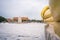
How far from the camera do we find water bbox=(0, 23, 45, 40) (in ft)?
3.80

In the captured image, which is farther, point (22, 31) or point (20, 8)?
point (20, 8)

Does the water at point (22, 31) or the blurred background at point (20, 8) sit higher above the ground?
the blurred background at point (20, 8)

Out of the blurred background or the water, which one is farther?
the blurred background

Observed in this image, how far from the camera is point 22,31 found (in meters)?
1.30

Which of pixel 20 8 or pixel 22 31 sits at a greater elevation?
pixel 20 8

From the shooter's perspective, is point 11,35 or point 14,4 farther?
point 14,4

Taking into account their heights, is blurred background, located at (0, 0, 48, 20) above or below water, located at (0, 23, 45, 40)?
above

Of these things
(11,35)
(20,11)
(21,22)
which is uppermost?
(20,11)

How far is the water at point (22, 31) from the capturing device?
3.80ft

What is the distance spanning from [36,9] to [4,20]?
381mm

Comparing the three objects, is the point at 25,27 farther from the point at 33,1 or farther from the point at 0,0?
the point at 0,0

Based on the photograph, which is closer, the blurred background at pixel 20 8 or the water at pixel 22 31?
the water at pixel 22 31

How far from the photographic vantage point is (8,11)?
1432mm

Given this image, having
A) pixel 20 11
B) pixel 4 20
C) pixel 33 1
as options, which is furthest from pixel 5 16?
pixel 33 1
